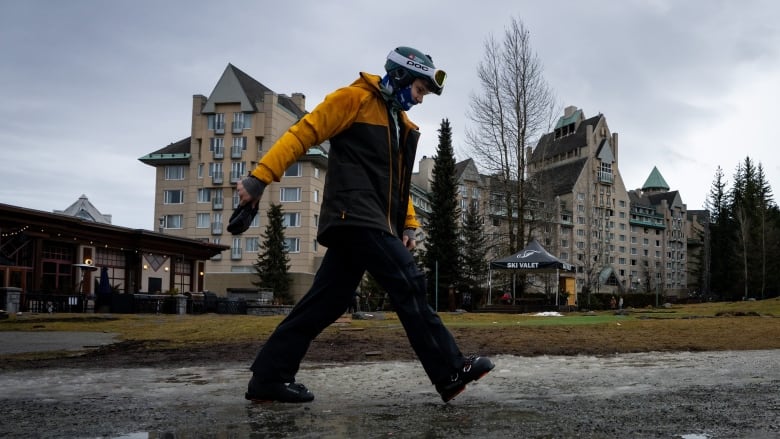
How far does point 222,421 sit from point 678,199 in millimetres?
139548

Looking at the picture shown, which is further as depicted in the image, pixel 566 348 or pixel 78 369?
pixel 566 348

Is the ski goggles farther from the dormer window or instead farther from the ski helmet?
the dormer window

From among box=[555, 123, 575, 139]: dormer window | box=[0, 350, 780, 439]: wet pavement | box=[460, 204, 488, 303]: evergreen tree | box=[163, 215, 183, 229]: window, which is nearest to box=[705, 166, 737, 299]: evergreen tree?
box=[555, 123, 575, 139]: dormer window

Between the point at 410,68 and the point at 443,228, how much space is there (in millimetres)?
42730

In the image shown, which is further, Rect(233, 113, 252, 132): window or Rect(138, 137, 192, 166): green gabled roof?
Rect(138, 137, 192, 166): green gabled roof

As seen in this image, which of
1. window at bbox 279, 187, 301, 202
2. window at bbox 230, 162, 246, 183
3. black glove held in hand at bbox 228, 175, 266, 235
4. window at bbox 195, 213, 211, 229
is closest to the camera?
black glove held in hand at bbox 228, 175, 266, 235

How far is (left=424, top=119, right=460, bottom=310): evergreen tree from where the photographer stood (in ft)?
147

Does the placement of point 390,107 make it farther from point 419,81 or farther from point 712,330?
point 712,330

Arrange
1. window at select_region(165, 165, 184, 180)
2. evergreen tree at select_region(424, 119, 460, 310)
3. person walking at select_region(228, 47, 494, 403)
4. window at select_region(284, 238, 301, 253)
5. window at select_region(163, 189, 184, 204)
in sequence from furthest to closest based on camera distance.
Result: window at select_region(165, 165, 184, 180) < window at select_region(163, 189, 184, 204) < window at select_region(284, 238, 301, 253) < evergreen tree at select_region(424, 119, 460, 310) < person walking at select_region(228, 47, 494, 403)

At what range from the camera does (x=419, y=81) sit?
11.7 ft

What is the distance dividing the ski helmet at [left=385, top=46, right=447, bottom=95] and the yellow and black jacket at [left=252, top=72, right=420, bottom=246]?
0.37 ft

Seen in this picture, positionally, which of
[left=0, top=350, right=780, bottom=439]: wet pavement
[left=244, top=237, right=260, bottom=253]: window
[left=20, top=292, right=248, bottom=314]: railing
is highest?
[left=244, top=237, right=260, bottom=253]: window

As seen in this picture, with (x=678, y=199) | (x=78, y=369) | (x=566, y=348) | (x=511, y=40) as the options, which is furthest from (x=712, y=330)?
(x=678, y=199)

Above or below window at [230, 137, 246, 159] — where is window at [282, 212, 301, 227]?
below
